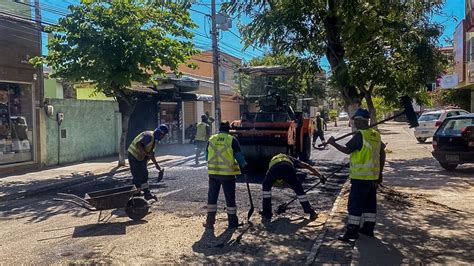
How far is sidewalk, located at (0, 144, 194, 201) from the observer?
37.0ft

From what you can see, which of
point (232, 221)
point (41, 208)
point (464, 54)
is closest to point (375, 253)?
point (232, 221)

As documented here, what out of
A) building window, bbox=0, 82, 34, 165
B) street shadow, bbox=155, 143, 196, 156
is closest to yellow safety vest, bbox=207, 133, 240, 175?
building window, bbox=0, 82, 34, 165

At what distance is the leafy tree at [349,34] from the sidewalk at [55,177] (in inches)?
244

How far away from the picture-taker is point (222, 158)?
727 cm

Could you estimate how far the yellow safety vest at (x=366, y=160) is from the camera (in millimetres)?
6305

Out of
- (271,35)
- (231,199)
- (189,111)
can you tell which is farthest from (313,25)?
(189,111)

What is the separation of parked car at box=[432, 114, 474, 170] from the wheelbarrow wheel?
8.45 metres

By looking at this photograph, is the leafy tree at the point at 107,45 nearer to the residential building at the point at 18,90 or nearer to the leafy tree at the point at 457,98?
the residential building at the point at 18,90

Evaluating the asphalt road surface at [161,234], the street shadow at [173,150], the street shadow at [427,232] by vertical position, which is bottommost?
the asphalt road surface at [161,234]

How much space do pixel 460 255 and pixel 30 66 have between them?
13865mm

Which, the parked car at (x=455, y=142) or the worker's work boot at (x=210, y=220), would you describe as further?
the parked car at (x=455, y=142)

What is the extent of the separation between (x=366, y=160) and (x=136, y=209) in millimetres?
3766

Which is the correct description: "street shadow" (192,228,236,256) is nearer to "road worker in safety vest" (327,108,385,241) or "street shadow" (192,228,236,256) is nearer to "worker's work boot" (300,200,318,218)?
"worker's work boot" (300,200,318,218)

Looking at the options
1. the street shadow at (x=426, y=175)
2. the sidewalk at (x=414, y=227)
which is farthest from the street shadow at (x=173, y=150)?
the sidewalk at (x=414, y=227)
